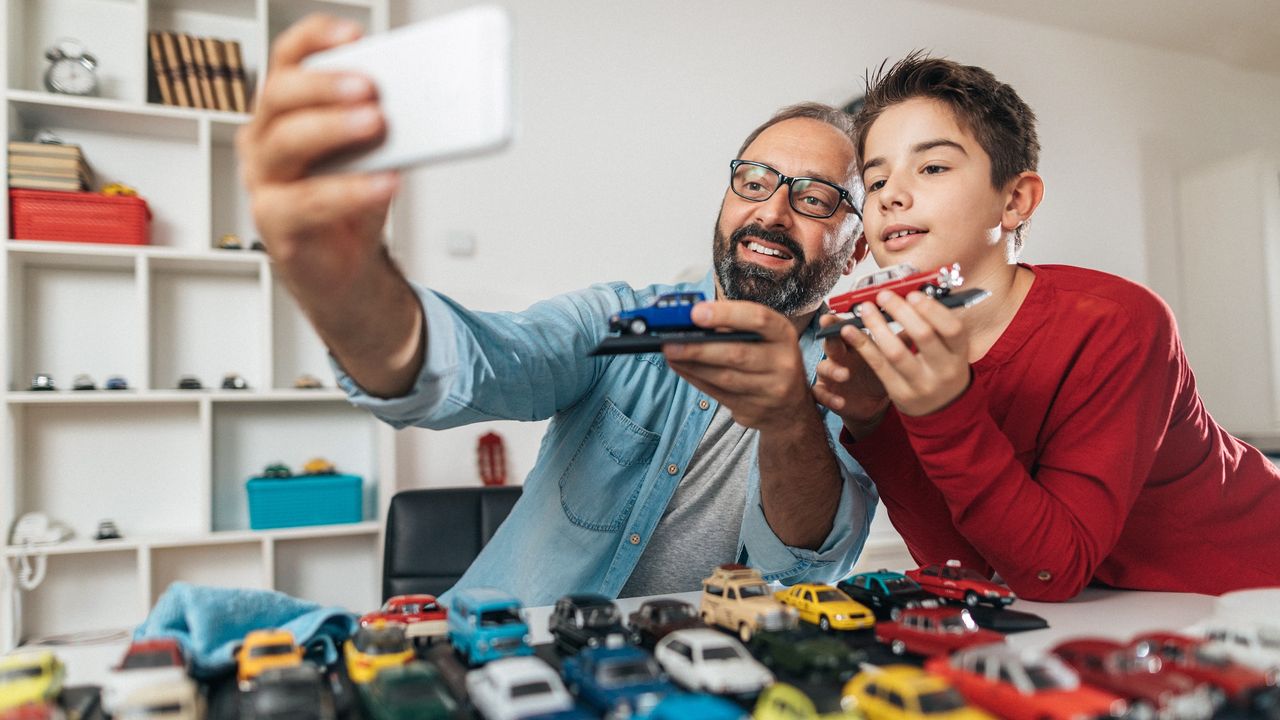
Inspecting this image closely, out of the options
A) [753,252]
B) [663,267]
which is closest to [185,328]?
[663,267]

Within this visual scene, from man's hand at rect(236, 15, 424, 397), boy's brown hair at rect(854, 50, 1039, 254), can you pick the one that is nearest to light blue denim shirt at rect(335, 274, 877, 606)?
man's hand at rect(236, 15, 424, 397)

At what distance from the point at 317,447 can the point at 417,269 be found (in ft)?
2.94

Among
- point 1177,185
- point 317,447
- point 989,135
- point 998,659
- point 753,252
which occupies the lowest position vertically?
point 317,447

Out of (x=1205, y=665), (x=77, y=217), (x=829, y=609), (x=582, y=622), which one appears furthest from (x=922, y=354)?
(x=77, y=217)

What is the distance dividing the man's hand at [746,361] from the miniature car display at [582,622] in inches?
13.9

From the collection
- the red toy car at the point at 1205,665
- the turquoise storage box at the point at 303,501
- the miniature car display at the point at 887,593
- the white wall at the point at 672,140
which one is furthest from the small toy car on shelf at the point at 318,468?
the red toy car at the point at 1205,665

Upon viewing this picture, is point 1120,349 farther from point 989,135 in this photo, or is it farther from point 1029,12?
point 1029,12

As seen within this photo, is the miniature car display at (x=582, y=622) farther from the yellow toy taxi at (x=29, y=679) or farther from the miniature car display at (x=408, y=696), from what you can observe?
the yellow toy taxi at (x=29, y=679)

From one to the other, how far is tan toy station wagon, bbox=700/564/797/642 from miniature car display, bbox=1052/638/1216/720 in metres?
0.34

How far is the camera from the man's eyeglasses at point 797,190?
6.45 ft

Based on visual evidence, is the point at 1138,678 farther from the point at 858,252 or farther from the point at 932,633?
the point at 858,252

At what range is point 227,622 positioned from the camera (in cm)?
102

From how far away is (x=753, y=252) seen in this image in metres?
1.98

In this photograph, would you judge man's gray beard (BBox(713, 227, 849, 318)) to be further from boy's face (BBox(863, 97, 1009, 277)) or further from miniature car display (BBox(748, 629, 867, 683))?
miniature car display (BBox(748, 629, 867, 683))
